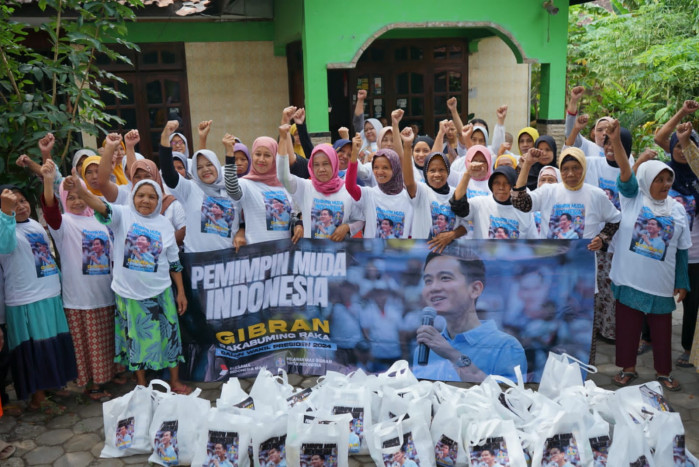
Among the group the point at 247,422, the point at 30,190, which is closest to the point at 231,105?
the point at 30,190

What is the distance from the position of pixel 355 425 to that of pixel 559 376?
124 centimetres

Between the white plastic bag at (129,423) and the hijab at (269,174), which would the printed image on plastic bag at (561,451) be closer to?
the white plastic bag at (129,423)

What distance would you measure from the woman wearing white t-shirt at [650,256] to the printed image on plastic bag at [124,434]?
320 centimetres

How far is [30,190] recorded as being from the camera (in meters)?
4.29

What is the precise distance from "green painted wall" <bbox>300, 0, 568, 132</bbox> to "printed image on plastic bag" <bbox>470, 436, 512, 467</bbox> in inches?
248

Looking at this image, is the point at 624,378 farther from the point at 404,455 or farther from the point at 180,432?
the point at 180,432

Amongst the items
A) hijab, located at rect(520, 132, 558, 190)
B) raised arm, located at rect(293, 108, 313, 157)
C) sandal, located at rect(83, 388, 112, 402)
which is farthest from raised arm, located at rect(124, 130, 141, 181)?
hijab, located at rect(520, 132, 558, 190)

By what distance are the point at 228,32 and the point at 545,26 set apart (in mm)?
5181

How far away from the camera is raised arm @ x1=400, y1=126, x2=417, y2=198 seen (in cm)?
395

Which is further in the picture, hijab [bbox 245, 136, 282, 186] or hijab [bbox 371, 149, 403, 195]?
hijab [bbox 245, 136, 282, 186]

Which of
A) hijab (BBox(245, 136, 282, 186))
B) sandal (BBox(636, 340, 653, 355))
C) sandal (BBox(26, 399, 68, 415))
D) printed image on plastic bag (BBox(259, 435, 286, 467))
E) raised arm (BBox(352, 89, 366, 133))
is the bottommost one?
sandal (BBox(26, 399, 68, 415))

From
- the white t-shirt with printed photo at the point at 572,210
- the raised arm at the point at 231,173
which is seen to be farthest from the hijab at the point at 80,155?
the white t-shirt with printed photo at the point at 572,210

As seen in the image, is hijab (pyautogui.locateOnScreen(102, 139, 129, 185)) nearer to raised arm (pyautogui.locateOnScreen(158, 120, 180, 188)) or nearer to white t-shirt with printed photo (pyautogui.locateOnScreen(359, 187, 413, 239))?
raised arm (pyautogui.locateOnScreen(158, 120, 180, 188))

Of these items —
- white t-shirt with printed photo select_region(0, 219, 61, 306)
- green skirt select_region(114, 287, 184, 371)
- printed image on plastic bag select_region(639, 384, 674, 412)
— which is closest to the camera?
printed image on plastic bag select_region(639, 384, 674, 412)
